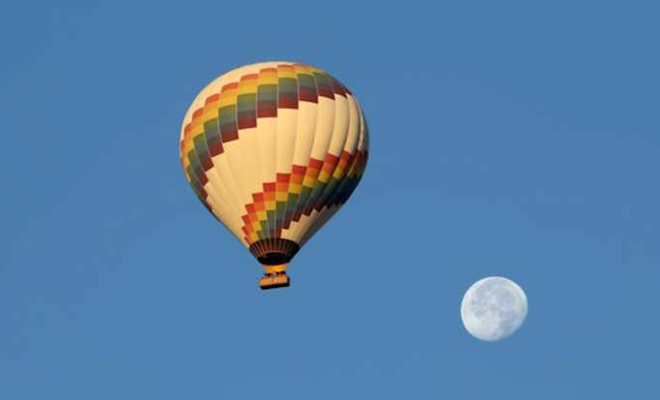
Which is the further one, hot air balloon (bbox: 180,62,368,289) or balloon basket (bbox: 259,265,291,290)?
hot air balloon (bbox: 180,62,368,289)

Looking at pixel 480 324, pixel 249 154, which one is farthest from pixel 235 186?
pixel 480 324

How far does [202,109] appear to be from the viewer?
551 feet

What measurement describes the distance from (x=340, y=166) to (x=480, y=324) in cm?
959

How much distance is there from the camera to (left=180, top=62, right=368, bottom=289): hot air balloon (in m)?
166

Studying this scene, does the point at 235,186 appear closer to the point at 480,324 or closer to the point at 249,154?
the point at 249,154

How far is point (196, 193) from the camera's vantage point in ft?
552

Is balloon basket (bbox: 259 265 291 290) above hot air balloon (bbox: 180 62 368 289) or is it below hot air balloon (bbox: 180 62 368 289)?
below

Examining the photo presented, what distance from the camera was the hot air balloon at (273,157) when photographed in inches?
6545

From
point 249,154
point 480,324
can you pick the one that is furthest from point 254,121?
point 480,324

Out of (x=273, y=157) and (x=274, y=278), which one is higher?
(x=273, y=157)

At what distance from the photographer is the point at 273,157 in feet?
545

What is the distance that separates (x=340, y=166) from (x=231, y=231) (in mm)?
4085

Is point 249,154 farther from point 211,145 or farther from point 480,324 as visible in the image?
point 480,324

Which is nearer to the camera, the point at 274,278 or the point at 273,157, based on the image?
the point at 274,278
